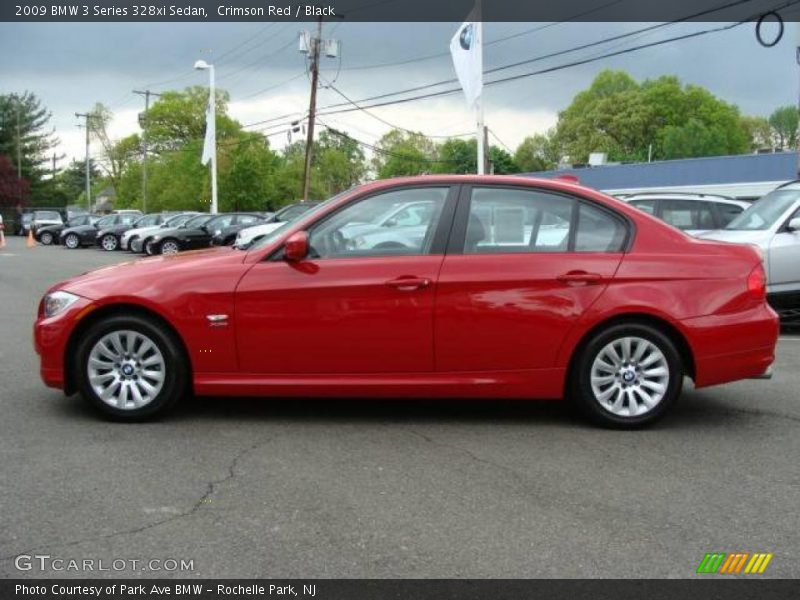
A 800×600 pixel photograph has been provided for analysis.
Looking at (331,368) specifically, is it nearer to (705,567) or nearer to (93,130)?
(705,567)

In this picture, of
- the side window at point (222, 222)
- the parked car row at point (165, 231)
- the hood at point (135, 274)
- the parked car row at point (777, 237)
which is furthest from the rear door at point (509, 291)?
the side window at point (222, 222)

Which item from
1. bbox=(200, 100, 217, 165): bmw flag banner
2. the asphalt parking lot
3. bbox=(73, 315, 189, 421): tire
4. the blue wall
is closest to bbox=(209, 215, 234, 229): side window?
bbox=(200, 100, 217, 165): bmw flag banner

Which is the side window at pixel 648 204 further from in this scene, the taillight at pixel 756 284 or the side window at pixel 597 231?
the side window at pixel 597 231

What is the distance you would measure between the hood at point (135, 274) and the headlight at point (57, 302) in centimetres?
4

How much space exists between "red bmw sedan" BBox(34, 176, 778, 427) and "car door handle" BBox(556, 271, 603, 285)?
0.4 inches

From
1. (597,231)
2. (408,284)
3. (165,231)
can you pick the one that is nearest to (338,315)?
(408,284)

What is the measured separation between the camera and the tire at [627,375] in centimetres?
516

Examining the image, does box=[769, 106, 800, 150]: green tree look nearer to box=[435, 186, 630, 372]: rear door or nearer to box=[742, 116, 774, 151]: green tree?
box=[742, 116, 774, 151]: green tree

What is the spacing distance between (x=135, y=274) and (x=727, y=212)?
9175 millimetres

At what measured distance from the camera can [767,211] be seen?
995 cm

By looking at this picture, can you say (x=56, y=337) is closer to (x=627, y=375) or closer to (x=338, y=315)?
(x=338, y=315)

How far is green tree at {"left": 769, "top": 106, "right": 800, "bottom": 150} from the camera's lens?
4210 inches

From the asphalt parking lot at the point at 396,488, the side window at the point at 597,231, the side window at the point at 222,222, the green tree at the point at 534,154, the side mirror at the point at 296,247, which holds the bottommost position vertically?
the asphalt parking lot at the point at 396,488
